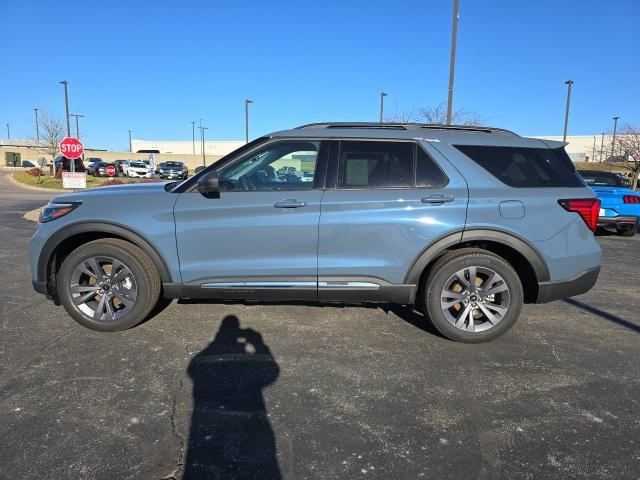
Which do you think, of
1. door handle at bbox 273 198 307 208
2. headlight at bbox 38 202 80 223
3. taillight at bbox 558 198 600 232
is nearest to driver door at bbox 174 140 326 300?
door handle at bbox 273 198 307 208

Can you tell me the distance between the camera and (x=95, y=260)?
4.08m

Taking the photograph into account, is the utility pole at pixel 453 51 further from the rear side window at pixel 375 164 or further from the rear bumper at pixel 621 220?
the rear side window at pixel 375 164

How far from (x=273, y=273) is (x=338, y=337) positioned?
850 mm

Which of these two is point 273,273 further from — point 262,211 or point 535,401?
point 535,401

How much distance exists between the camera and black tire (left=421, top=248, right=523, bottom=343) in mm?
3953

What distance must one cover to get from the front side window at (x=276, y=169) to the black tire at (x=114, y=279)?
0.98 metres

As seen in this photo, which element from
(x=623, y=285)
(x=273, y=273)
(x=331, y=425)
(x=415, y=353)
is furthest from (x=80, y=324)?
(x=623, y=285)

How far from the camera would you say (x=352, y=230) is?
3881mm

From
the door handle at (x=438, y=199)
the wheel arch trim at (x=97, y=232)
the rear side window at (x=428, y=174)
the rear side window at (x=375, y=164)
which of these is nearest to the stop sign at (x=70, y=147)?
the wheel arch trim at (x=97, y=232)

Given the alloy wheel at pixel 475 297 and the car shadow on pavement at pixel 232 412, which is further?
the alloy wheel at pixel 475 297

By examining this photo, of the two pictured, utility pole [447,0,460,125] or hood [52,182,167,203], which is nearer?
hood [52,182,167,203]

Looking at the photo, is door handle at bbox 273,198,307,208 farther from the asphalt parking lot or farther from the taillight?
the taillight

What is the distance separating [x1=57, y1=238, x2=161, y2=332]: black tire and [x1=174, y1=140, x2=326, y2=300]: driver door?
12.5 inches

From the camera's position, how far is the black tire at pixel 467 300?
3953mm
